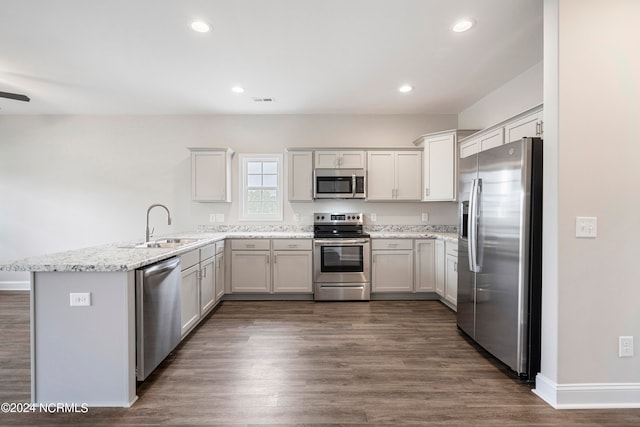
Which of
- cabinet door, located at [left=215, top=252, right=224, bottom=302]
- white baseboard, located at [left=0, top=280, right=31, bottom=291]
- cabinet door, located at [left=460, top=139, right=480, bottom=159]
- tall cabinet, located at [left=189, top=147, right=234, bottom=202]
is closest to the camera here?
cabinet door, located at [left=460, top=139, right=480, bottom=159]

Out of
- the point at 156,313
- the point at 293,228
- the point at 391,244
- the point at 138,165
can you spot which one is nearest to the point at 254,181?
the point at 293,228

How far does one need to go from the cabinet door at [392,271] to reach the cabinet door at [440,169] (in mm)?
965

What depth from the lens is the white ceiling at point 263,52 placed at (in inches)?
85.9

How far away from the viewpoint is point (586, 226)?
6.18 ft

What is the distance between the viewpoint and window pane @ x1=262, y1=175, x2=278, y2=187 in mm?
4703

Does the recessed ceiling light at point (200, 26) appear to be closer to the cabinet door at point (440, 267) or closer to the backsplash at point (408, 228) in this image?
the backsplash at point (408, 228)

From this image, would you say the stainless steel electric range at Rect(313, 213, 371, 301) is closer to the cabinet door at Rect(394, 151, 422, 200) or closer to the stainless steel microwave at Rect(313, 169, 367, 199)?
the stainless steel microwave at Rect(313, 169, 367, 199)

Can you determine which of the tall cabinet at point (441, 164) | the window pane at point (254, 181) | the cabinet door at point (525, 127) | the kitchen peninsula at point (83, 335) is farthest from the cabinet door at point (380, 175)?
Answer: the kitchen peninsula at point (83, 335)

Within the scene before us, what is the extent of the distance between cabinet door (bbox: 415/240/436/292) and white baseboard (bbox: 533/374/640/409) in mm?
2176

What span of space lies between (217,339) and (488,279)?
8.62ft

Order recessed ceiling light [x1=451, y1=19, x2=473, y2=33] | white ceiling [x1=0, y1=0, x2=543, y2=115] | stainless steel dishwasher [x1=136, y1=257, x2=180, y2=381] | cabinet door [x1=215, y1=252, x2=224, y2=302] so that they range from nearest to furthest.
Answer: stainless steel dishwasher [x1=136, y1=257, x2=180, y2=381], white ceiling [x1=0, y1=0, x2=543, y2=115], recessed ceiling light [x1=451, y1=19, x2=473, y2=33], cabinet door [x1=215, y1=252, x2=224, y2=302]

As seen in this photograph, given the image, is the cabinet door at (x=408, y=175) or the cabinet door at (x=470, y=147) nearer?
the cabinet door at (x=470, y=147)

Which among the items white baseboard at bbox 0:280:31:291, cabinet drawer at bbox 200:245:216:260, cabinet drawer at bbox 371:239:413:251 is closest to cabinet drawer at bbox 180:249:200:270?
cabinet drawer at bbox 200:245:216:260

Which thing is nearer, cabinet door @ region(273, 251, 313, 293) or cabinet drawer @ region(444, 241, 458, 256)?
cabinet drawer @ region(444, 241, 458, 256)
